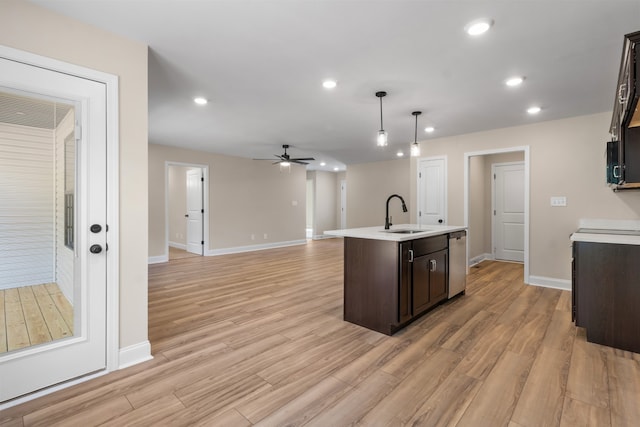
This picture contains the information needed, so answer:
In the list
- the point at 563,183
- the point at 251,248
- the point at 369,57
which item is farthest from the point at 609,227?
the point at 251,248

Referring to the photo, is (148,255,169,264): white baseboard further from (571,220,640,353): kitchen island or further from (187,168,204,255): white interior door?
(571,220,640,353): kitchen island

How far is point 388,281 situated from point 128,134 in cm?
240

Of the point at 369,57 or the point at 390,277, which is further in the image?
the point at 390,277

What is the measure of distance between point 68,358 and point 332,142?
5050mm

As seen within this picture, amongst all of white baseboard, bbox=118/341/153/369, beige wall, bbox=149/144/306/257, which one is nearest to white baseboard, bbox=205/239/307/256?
beige wall, bbox=149/144/306/257

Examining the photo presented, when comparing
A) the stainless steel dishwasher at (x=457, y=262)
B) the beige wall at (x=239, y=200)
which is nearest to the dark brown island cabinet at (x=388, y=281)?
the stainless steel dishwasher at (x=457, y=262)

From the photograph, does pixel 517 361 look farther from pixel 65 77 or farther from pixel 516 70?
pixel 65 77

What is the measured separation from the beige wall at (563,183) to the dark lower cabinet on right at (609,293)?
1.97 m

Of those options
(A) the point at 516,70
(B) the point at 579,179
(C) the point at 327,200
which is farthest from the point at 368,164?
(A) the point at 516,70

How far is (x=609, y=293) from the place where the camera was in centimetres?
249

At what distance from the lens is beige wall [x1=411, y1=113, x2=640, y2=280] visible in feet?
13.0

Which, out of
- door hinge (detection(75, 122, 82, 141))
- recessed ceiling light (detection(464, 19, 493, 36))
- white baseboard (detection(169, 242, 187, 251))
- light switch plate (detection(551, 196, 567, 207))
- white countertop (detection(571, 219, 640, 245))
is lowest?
white baseboard (detection(169, 242, 187, 251))

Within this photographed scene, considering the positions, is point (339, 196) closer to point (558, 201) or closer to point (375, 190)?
point (375, 190)

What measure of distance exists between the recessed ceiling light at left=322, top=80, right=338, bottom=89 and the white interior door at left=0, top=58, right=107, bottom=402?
1887 millimetres
